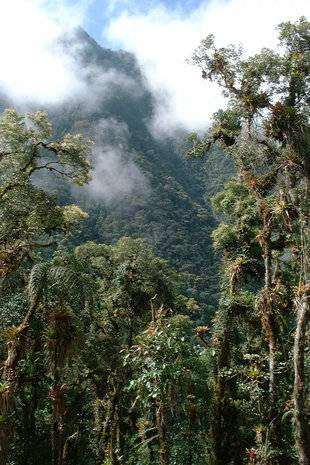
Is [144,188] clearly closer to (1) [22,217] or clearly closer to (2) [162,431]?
(1) [22,217]

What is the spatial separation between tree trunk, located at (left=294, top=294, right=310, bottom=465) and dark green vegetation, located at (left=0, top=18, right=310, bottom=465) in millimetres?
19

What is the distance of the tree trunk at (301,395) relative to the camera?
14.2 feet

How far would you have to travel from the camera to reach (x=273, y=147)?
8180mm

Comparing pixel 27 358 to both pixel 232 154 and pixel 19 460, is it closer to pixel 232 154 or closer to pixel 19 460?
pixel 19 460

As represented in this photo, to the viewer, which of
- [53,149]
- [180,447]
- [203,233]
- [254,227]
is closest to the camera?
[53,149]

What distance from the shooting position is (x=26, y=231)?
27.4ft

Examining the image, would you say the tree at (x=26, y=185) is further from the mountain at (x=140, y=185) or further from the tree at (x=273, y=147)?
the mountain at (x=140, y=185)

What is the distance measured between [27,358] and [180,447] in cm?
680

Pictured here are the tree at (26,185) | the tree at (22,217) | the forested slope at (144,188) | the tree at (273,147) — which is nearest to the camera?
the tree at (22,217)

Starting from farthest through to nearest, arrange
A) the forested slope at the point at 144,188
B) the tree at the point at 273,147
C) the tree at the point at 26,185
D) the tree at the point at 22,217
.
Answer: the forested slope at the point at 144,188 → the tree at the point at 26,185 → the tree at the point at 273,147 → the tree at the point at 22,217

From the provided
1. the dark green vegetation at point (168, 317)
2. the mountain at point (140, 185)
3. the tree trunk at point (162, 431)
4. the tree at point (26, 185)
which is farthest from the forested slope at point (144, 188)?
the tree trunk at point (162, 431)

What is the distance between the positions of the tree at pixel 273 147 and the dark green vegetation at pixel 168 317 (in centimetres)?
4

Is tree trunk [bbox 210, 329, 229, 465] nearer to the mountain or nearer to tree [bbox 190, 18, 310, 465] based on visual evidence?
tree [bbox 190, 18, 310, 465]

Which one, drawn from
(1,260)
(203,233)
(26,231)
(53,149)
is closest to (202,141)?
(53,149)
